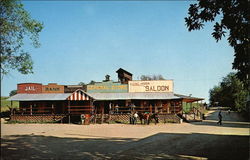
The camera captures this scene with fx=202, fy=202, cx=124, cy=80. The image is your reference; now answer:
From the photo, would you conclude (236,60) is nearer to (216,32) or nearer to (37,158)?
(216,32)

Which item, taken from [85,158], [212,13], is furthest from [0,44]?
[212,13]

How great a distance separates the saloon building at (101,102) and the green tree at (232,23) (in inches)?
708

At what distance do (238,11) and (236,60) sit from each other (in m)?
1.79

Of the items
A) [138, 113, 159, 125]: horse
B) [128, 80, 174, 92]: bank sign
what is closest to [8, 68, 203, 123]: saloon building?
[128, 80, 174, 92]: bank sign

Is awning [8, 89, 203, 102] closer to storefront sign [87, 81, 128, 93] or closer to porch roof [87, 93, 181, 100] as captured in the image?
porch roof [87, 93, 181, 100]

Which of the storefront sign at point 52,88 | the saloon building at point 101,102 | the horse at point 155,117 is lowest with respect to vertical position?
the horse at point 155,117

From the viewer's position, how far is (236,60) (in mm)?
7715

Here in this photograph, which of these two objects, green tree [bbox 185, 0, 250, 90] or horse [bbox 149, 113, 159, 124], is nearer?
green tree [bbox 185, 0, 250, 90]

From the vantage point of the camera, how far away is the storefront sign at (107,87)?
29250 mm

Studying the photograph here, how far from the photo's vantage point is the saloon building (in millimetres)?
26016

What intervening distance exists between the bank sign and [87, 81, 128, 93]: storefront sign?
107 cm

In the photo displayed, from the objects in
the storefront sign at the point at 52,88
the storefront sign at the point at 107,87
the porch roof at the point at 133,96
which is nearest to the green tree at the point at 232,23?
the porch roof at the point at 133,96

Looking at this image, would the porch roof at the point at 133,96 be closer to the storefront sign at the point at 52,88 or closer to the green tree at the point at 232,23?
the storefront sign at the point at 52,88

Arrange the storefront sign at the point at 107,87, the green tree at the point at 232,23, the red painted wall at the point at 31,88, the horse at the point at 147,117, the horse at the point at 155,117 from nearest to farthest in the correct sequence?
the green tree at the point at 232,23, the horse at the point at 147,117, the horse at the point at 155,117, the storefront sign at the point at 107,87, the red painted wall at the point at 31,88
